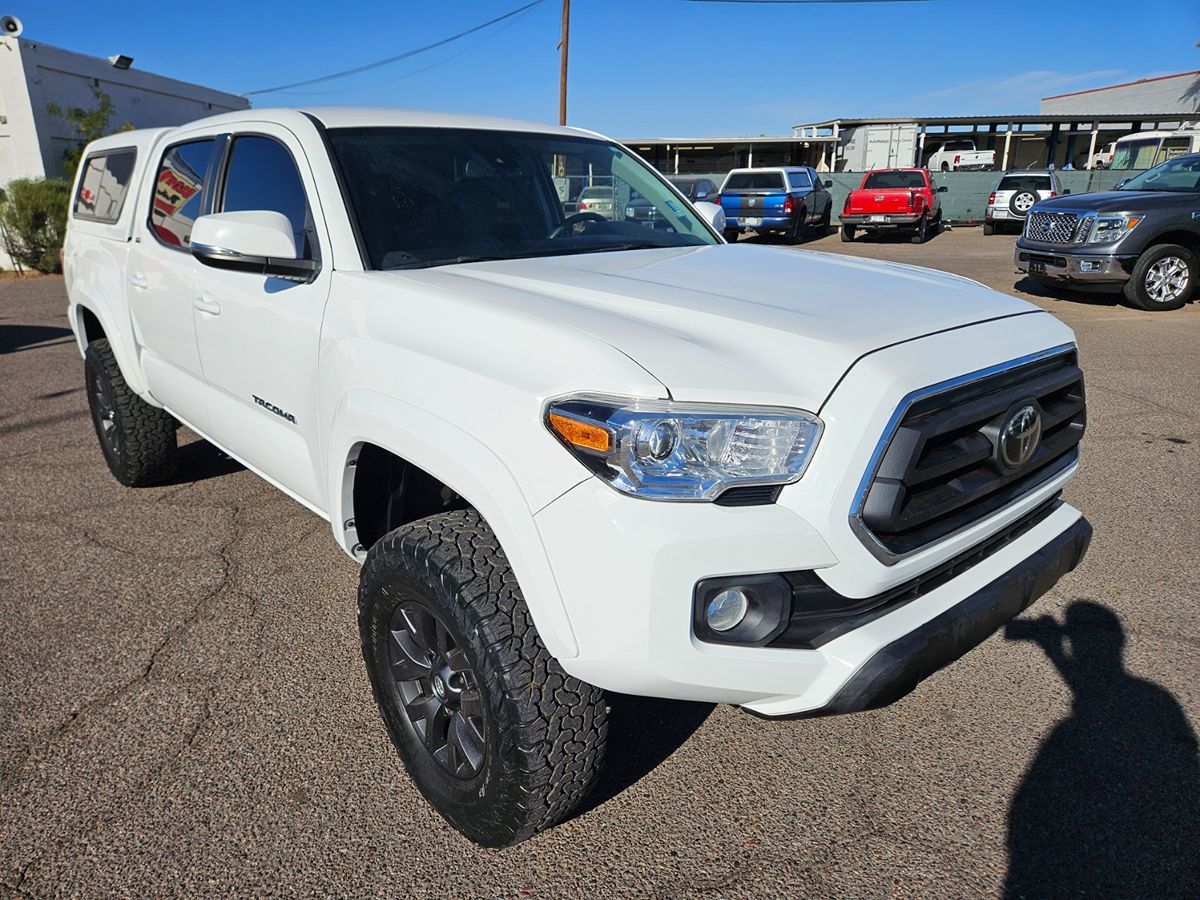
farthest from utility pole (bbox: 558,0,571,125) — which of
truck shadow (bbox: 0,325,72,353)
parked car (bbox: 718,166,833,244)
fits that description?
truck shadow (bbox: 0,325,72,353)

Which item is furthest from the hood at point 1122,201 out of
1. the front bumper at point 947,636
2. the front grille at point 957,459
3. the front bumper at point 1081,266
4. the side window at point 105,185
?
the side window at point 105,185

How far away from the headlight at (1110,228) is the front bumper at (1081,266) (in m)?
0.20

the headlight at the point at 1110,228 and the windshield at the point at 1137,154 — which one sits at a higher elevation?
the windshield at the point at 1137,154

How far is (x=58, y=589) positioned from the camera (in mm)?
3549

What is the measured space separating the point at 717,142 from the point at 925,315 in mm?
42511

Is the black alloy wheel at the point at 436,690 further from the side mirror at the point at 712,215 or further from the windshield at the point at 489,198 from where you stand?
the side mirror at the point at 712,215

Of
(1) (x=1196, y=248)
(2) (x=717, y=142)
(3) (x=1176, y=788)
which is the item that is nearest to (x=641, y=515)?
(3) (x=1176, y=788)

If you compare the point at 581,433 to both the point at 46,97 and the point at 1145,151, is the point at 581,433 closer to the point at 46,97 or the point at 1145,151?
the point at 46,97

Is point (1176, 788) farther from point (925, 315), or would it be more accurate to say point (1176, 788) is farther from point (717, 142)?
point (717, 142)

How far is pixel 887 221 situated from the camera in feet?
67.8

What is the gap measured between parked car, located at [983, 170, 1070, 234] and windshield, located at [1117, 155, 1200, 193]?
12.5 metres

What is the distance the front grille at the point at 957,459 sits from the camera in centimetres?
183

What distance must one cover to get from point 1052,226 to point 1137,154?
1452 centimetres

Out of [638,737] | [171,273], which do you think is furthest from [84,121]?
[638,737]
